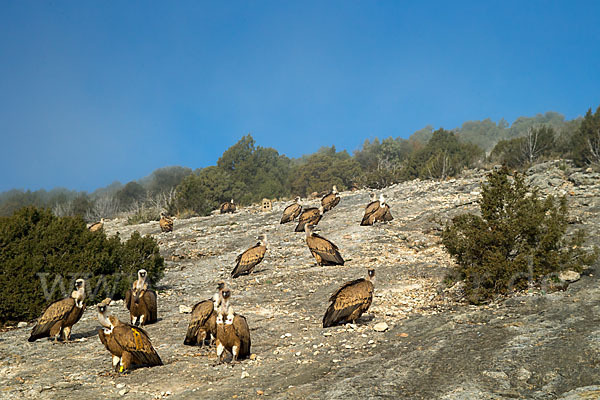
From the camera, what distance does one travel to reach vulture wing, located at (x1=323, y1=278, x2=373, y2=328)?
27.7 ft

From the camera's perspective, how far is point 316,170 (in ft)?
184

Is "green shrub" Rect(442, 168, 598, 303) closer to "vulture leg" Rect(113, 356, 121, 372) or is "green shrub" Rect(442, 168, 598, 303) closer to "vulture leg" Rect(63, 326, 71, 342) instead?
"vulture leg" Rect(113, 356, 121, 372)

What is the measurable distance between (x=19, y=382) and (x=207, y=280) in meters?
7.80

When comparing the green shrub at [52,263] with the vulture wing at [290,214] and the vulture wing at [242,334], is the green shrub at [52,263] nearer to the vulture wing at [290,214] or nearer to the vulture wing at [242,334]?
the vulture wing at [242,334]

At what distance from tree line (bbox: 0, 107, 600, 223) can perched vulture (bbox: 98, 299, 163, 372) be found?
705cm

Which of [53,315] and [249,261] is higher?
[249,261]

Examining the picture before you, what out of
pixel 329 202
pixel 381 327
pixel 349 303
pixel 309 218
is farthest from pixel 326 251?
pixel 329 202

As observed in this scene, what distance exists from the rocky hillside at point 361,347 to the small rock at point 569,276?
107 millimetres

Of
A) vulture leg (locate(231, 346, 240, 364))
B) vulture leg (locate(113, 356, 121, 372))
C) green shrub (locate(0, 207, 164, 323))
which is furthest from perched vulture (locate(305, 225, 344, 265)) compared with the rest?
vulture leg (locate(113, 356, 121, 372))

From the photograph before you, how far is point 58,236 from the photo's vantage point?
40.5 feet

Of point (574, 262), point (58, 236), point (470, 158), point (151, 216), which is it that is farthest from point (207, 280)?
point (470, 158)

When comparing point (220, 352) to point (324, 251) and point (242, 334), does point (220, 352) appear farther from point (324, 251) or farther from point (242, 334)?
point (324, 251)

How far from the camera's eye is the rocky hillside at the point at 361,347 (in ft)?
18.5

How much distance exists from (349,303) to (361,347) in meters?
1.05
